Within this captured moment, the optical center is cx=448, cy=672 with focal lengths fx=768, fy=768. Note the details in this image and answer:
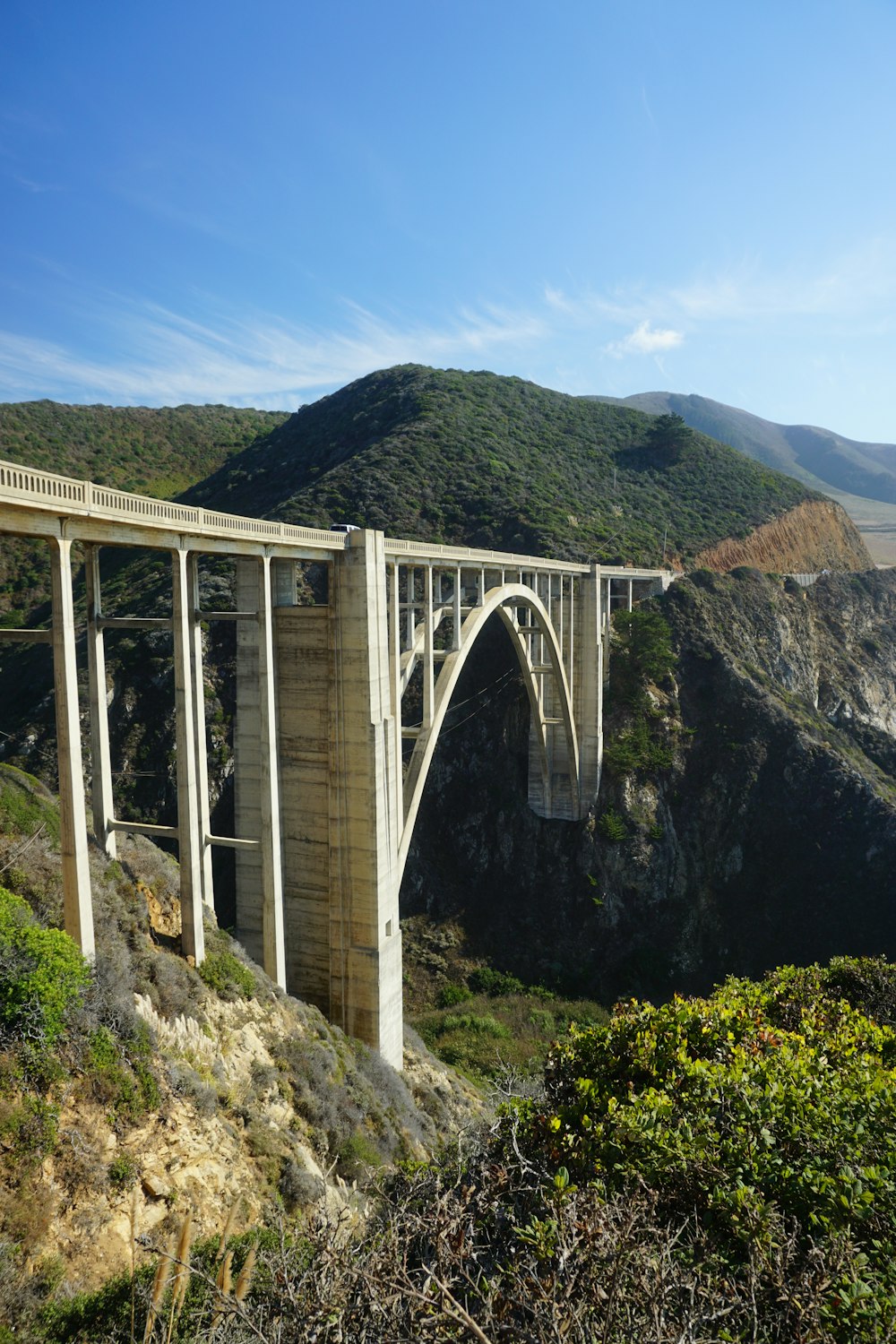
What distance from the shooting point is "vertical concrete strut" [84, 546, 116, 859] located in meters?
10.9

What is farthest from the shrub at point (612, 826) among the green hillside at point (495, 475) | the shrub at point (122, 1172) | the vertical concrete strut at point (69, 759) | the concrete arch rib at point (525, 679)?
the shrub at point (122, 1172)

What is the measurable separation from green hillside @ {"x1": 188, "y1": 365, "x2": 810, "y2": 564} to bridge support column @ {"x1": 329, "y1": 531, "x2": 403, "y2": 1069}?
25.9 meters

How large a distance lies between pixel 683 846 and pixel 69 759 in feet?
94.9

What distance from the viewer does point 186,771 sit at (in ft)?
38.5

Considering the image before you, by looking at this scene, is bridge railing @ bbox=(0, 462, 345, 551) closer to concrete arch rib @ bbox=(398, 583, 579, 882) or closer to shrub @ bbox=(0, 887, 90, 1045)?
shrub @ bbox=(0, 887, 90, 1045)

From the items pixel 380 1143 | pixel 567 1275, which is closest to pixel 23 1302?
pixel 567 1275

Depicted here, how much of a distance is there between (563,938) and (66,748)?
26317 millimetres

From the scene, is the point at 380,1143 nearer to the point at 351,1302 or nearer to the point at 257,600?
the point at 351,1302

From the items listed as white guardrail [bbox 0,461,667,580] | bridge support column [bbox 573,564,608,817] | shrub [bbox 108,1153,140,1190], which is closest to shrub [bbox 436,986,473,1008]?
bridge support column [bbox 573,564,608,817]

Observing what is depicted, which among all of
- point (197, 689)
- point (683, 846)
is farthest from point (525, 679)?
point (197, 689)

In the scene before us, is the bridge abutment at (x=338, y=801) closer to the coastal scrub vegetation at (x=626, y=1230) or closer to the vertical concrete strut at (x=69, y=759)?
the vertical concrete strut at (x=69, y=759)

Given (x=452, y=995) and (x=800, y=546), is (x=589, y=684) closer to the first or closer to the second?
(x=452, y=995)

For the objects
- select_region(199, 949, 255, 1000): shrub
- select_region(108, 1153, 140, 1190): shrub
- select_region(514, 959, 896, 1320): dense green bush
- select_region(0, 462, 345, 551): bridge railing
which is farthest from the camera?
select_region(199, 949, 255, 1000): shrub

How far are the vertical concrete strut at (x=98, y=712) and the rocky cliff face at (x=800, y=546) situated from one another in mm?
41908
